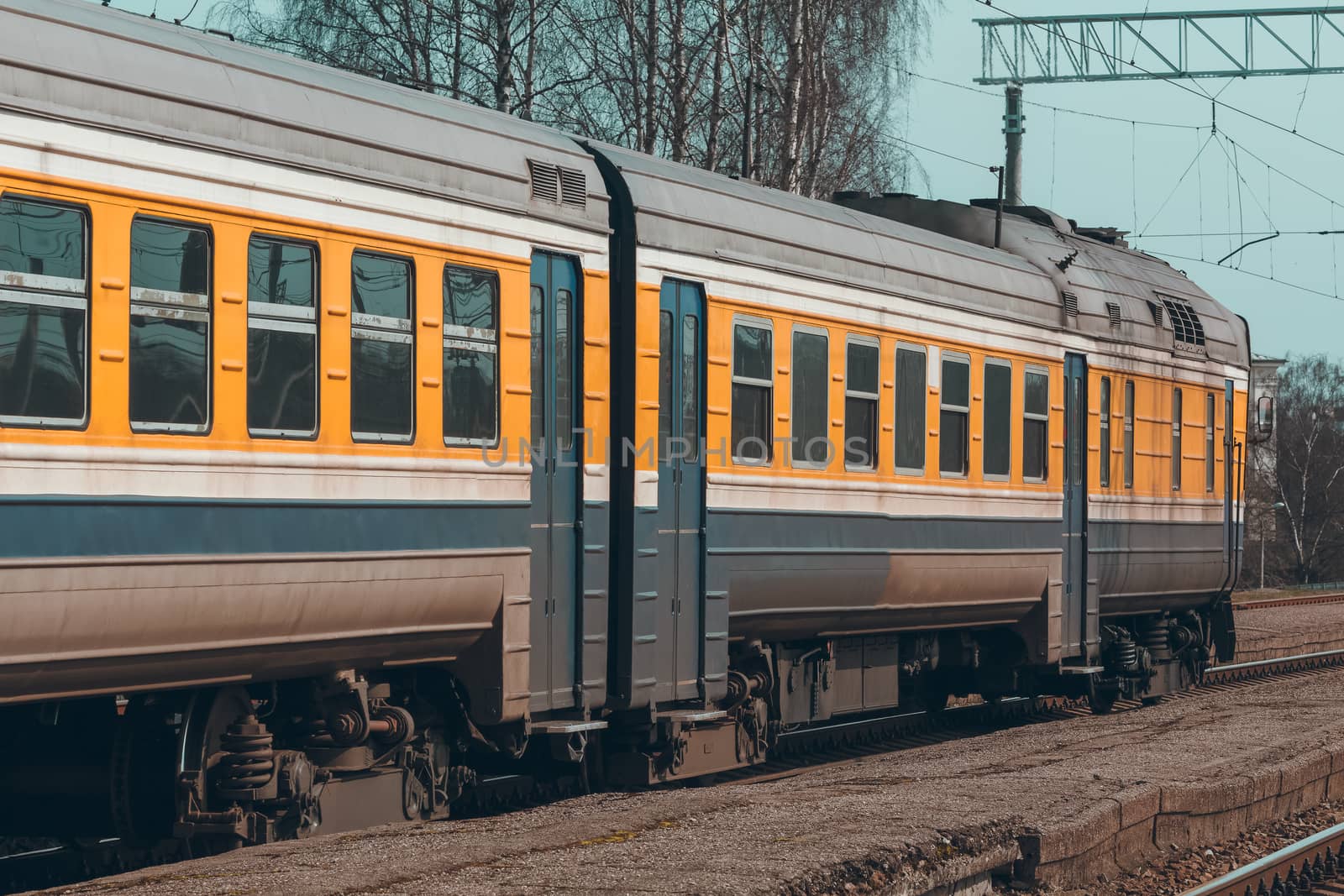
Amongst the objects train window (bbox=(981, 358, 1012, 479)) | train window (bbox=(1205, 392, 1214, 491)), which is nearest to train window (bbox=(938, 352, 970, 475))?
train window (bbox=(981, 358, 1012, 479))

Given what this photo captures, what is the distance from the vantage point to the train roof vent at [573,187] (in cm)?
973

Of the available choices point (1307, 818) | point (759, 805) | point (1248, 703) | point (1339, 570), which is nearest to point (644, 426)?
point (759, 805)

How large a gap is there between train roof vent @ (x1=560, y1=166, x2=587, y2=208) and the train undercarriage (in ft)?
8.21

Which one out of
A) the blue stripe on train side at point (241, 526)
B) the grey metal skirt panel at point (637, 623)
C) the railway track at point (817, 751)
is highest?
the blue stripe on train side at point (241, 526)

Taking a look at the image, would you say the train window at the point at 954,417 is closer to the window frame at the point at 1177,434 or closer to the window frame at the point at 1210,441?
the window frame at the point at 1177,434

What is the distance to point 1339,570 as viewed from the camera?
245ft

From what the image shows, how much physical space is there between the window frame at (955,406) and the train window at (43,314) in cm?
735

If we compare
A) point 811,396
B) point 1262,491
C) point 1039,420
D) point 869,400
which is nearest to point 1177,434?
point 1039,420

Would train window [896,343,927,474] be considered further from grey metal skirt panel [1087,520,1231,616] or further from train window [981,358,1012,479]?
grey metal skirt panel [1087,520,1231,616]

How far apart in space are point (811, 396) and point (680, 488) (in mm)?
1475

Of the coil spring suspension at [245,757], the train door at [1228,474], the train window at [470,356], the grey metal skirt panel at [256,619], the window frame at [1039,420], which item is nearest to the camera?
the grey metal skirt panel at [256,619]

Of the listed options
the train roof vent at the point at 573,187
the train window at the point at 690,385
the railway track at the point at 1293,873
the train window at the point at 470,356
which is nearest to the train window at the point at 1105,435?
the railway track at the point at 1293,873

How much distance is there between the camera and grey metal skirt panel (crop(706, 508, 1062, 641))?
11.2 m

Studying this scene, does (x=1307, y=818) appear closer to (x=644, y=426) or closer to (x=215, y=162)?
(x=644, y=426)
